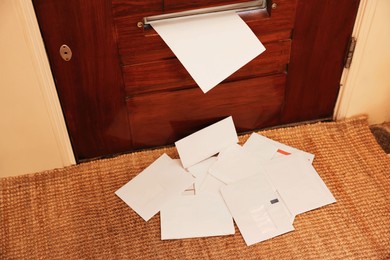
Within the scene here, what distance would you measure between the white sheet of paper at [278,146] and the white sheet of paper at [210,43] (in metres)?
0.34

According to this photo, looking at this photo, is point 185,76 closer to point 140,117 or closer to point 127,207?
point 140,117

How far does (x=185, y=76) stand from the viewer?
1.24 m

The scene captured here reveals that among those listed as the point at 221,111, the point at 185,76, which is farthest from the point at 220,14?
the point at 221,111

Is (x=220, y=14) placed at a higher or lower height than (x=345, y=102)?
higher

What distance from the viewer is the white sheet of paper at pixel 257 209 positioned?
116cm

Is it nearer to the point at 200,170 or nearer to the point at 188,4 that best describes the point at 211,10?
the point at 188,4

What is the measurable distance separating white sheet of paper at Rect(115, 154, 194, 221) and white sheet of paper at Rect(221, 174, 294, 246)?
13 cm

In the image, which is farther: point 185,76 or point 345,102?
point 345,102

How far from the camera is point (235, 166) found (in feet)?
4.30

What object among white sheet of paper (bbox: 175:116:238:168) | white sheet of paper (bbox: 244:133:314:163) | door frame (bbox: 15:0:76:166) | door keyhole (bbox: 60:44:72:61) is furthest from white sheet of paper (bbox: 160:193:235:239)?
door keyhole (bbox: 60:44:72:61)

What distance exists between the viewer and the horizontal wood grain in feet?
3.92

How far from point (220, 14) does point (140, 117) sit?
1.25 feet

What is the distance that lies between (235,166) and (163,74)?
349 mm

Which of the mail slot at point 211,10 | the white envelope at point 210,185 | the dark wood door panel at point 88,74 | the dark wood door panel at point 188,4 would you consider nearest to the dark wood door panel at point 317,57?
the mail slot at point 211,10
